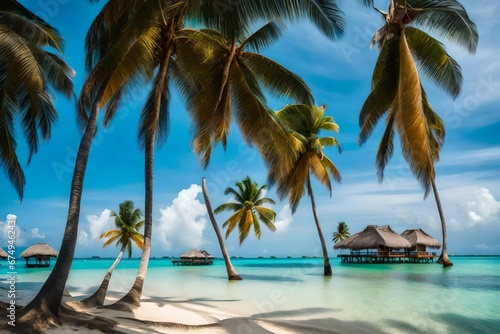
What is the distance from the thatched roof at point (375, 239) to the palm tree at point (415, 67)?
25.7 m

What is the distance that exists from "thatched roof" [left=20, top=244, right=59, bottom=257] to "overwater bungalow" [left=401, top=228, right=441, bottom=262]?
1415 inches

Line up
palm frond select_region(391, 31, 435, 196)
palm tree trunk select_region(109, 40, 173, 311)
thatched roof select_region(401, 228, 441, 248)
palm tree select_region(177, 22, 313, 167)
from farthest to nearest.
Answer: thatched roof select_region(401, 228, 441, 248), palm tree select_region(177, 22, 313, 167), palm tree trunk select_region(109, 40, 173, 311), palm frond select_region(391, 31, 435, 196)

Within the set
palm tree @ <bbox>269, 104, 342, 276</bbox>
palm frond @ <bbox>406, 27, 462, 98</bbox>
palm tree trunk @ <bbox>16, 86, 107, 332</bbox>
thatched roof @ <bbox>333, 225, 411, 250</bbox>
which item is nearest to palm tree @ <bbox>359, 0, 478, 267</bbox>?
palm frond @ <bbox>406, 27, 462, 98</bbox>

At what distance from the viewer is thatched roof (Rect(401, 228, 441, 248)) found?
42.0 metres

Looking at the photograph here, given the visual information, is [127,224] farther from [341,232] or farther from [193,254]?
[341,232]

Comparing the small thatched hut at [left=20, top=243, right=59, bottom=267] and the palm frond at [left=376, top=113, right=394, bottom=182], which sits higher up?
the palm frond at [left=376, top=113, right=394, bottom=182]

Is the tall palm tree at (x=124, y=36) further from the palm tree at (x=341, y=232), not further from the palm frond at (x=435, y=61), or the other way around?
the palm tree at (x=341, y=232)

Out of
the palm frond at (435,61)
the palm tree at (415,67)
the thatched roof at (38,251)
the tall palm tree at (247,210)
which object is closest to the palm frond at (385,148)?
the palm tree at (415,67)

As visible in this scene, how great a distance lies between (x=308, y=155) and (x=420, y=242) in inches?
1013

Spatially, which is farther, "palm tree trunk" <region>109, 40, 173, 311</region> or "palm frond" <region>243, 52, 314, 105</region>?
"palm frond" <region>243, 52, 314, 105</region>

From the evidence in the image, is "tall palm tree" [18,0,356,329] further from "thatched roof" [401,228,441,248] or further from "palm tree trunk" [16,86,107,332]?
"thatched roof" [401,228,441,248]

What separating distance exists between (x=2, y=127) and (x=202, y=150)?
5937 millimetres

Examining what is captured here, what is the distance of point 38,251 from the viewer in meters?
37.1

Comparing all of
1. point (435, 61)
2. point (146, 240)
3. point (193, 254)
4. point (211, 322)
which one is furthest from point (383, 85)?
point (193, 254)
